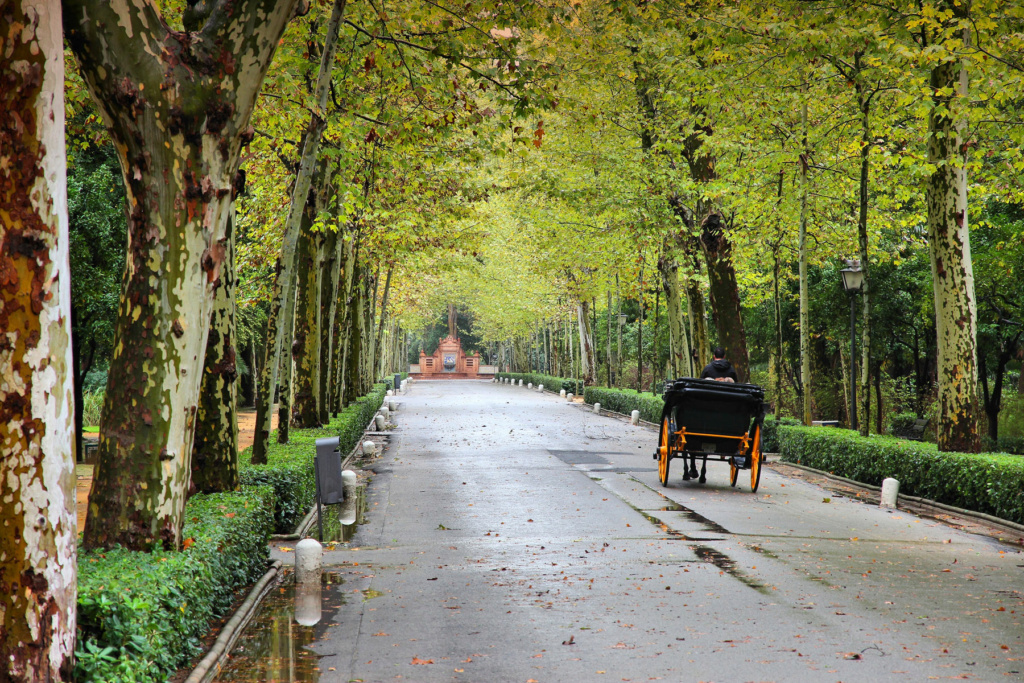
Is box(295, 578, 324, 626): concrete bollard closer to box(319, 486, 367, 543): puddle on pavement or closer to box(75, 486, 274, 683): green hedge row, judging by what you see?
box(75, 486, 274, 683): green hedge row

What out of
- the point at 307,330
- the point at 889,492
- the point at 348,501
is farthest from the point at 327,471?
the point at 889,492

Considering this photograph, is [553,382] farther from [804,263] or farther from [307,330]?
[307,330]

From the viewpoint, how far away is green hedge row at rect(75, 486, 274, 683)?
15.5ft

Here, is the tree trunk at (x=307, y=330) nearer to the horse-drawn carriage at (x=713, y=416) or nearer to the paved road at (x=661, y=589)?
the paved road at (x=661, y=589)

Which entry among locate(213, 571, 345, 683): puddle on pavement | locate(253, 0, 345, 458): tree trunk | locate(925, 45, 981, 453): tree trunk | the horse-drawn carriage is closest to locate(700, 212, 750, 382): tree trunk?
the horse-drawn carriage

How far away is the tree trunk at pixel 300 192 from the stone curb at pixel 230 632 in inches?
166

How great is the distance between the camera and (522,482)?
1672 cm

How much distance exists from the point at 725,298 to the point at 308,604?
52.6ft

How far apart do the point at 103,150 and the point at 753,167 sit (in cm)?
1481

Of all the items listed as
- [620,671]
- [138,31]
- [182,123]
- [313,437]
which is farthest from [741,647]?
[313,437]

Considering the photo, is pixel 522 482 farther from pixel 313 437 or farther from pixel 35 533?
pixel 35 533

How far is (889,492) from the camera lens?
1420cm

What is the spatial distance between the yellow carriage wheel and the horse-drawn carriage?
0.18ft

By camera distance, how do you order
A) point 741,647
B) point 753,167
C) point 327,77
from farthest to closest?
point 753,167
point 327,77
point 741,647
